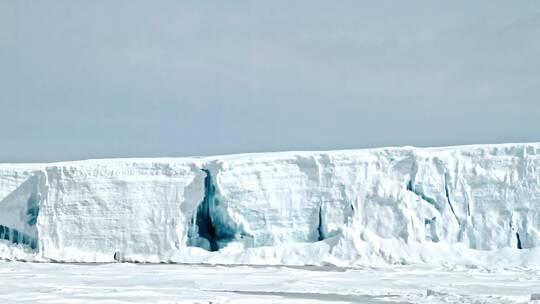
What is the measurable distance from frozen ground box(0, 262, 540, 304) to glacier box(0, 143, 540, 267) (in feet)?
6.88

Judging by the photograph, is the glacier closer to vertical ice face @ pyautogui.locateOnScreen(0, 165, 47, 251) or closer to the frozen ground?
vertical ice face @ pyautogui.locateOnScreen(0, 165, 47, 251)

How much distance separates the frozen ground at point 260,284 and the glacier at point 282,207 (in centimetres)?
210

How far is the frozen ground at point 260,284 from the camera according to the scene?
16.9m

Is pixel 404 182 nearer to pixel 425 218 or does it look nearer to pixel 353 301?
pixel 425 218

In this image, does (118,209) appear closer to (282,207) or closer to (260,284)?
(282,207)

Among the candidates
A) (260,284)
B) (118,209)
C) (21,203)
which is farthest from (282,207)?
(21,203)

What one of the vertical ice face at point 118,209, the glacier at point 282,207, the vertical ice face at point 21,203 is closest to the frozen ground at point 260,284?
the glacier at point 282,207

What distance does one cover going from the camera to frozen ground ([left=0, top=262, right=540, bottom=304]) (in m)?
16.9

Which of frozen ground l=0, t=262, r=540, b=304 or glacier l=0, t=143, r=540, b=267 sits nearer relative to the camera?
frozen ground l=0, t=262, r=540, b=304

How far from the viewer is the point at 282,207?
2842 cm

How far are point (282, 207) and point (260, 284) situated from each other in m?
8.58

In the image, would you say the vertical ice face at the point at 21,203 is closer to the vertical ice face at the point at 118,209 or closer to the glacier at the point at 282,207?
the glacier at the point at 282,207

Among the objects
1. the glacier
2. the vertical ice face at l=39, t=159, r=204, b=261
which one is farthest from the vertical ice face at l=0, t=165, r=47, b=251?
the vertical ice face at l=39, t=159, r=204, b=261

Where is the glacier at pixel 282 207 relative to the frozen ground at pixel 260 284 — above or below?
above
